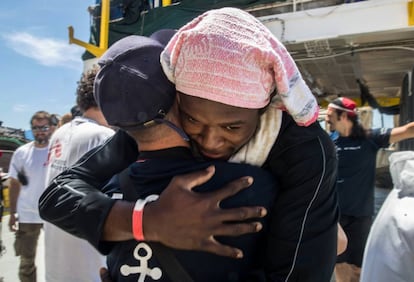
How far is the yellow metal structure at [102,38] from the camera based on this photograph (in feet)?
21.8

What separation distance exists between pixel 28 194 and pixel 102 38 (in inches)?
142

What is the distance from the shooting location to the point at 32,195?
158 inches

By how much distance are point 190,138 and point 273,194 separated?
26 centimetres

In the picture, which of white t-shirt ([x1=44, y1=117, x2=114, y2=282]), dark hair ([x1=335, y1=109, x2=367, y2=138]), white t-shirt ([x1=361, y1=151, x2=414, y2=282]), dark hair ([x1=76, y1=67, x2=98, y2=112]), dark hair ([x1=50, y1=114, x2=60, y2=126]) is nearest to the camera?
white t-shirt ([x1=361, y1=151, x2=414, y2=282])

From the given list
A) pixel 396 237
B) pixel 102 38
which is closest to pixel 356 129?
pixel 396 237

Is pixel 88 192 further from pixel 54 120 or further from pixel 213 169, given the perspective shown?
pixel 54 120

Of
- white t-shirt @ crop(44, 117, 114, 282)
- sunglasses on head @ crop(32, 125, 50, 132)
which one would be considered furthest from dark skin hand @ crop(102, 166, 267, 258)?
sunglasses on head @ crop(32, 125, 50, 132)

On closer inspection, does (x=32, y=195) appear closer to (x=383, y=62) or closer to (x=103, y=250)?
(x=103, y=250)

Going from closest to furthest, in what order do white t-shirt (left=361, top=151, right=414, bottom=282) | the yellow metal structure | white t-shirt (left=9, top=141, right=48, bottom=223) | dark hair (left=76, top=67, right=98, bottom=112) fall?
white t-shirt (left=361, top=151, right=414, bottom=282), dark hair (left=76, top=67, right=98, bottom=112), white t-shirt (left=9, top=141, right=48, bottom=223), the yellow metal structure

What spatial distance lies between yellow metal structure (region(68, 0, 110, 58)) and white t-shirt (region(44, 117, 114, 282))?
4539mm

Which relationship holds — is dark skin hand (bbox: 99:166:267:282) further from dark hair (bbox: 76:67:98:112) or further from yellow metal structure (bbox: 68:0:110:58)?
yellow metal structure (bbox: 68:0:110:58)

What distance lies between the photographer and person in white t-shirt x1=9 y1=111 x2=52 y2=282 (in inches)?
158

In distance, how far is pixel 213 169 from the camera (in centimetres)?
95

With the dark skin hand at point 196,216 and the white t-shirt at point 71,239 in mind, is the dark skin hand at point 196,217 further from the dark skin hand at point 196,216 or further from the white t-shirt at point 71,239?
the white t-shirt at point 71,239
